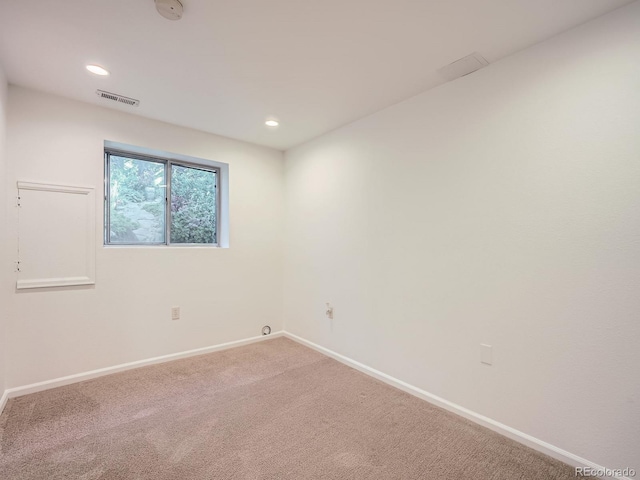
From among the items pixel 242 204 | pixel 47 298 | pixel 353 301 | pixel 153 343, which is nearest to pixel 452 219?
pixel 353 301

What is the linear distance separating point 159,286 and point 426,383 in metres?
2.60

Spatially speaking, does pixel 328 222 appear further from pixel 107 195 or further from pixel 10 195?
pixel 10 195

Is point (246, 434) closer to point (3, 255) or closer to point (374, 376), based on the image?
point (374, 376)

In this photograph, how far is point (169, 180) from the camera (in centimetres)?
327

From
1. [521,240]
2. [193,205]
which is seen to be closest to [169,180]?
[193,205]

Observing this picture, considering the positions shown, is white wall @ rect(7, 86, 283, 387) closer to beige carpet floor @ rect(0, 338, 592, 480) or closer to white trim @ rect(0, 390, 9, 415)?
white trim @ rect(0, 390, 9, 415)

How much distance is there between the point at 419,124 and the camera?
7.90ft

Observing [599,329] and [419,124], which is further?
[419,124]

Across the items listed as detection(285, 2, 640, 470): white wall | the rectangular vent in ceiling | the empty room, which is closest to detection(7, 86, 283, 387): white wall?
the empty room

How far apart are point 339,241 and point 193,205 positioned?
5.73 feet

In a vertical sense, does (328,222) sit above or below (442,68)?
below

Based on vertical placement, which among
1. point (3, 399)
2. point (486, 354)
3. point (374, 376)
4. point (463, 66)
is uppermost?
point (463, 66)

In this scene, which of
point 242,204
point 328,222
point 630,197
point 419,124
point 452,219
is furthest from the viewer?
point 242,204

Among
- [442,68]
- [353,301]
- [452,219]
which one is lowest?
[353,301]
